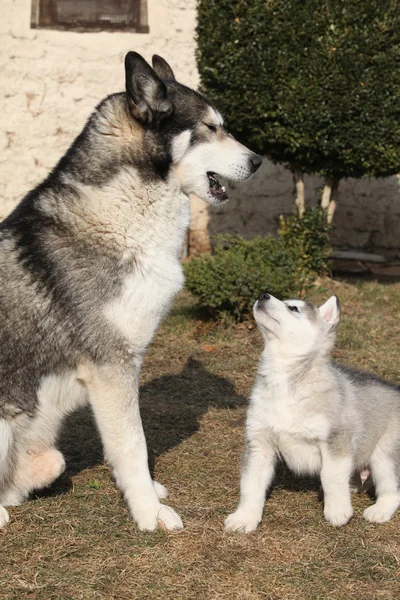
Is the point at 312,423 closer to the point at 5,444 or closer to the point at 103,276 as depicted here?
the point at 103,276

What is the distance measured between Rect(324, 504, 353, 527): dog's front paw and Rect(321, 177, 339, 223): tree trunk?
5654 mm

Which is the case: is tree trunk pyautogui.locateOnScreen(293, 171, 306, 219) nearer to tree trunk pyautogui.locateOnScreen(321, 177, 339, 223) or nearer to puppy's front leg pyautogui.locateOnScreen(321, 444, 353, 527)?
tree trunk pyautogui.locateOnScreen(321, 177, 339, 223)

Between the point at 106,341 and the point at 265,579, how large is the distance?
1.31 meters

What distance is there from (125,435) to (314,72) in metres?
5.44

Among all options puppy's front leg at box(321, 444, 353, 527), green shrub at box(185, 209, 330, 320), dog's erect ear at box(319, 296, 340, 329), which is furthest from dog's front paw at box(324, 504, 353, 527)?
green shrub at box(185, 209, 330, 320)

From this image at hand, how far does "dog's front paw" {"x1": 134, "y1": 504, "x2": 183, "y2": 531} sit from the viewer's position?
12.6 ft

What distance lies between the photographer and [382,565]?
3541mm

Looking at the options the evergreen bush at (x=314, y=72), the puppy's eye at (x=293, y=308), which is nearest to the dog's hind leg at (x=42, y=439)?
the puppy's eye at (x=293, y=308)

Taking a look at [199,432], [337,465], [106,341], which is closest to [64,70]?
[199,432]

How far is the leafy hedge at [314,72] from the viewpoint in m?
8.05

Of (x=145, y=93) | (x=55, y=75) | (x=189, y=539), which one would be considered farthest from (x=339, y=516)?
(x=55, y=75)

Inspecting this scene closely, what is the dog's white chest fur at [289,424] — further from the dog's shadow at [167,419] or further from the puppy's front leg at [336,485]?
the dog's shadow at [167,419]

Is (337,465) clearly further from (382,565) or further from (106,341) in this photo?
(106,341)

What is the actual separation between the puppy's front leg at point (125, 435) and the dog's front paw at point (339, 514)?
0.73m
